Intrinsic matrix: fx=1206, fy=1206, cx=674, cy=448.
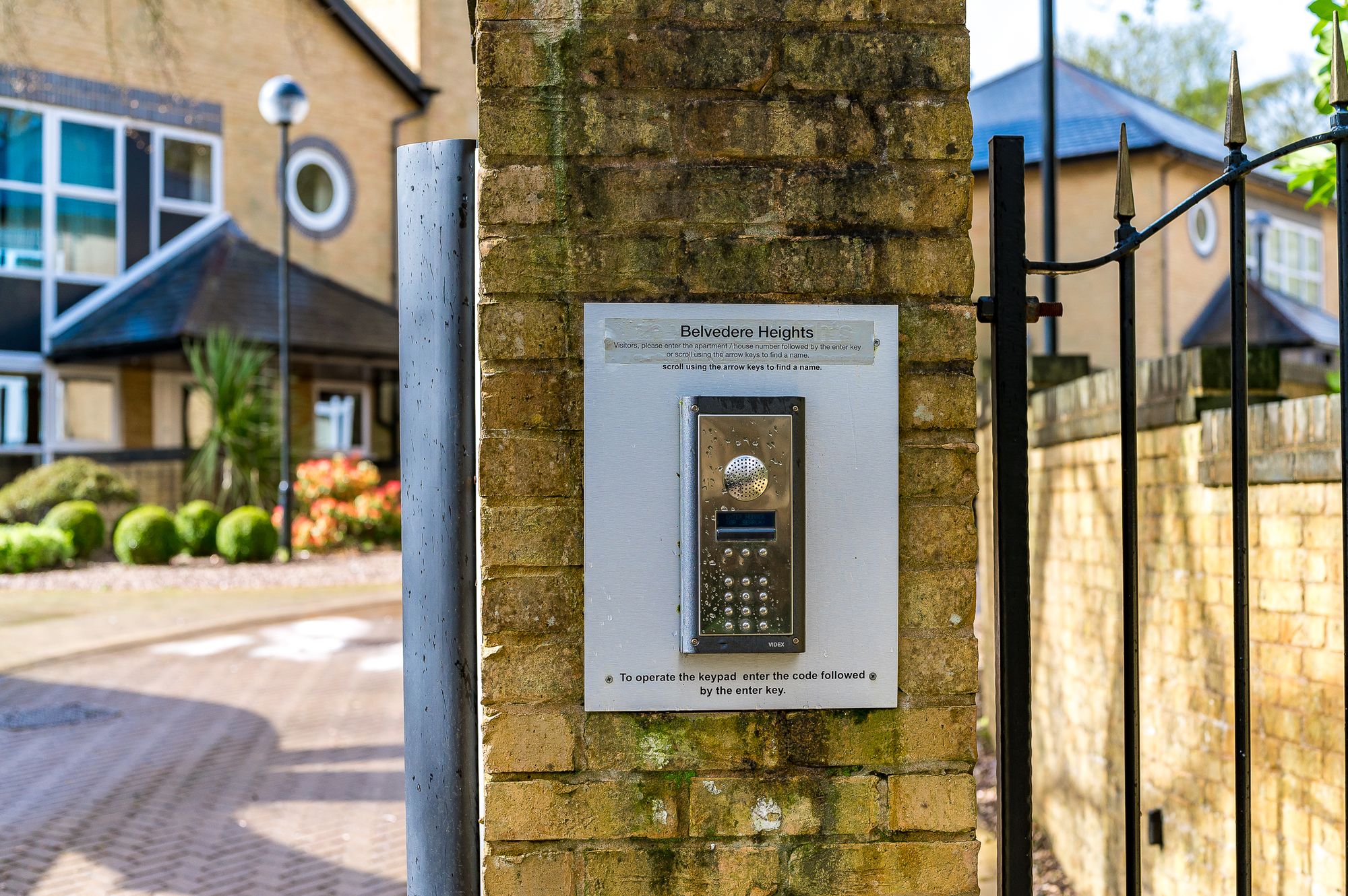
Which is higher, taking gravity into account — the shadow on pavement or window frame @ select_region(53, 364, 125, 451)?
window frame @ select_region(53, 364, 125, 451)

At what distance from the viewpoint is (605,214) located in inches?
82.8

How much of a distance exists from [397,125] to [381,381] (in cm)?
472

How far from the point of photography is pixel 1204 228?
847 inches

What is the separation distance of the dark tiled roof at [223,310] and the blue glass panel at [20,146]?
198cm

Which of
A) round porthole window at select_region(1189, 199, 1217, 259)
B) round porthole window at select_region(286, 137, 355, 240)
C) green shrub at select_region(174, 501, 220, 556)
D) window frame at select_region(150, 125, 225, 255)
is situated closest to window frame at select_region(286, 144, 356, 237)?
round porthole window at select_region(286, 137, 355, 240)

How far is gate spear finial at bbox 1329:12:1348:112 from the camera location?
2.01m

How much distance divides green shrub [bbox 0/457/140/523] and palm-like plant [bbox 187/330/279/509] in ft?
3.69

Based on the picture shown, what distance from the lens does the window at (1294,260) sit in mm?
25094

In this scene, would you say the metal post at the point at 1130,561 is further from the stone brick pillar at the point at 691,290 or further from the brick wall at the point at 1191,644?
the brick wall at the point at 1191,644

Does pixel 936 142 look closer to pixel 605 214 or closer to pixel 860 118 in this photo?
pixel 860 118

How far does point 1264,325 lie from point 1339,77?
72.2ft

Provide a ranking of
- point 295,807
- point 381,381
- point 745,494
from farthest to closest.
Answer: point 381,381, point 295,807, point 745,494

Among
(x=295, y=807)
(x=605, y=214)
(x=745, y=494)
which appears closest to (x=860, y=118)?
(x=605, y=214)

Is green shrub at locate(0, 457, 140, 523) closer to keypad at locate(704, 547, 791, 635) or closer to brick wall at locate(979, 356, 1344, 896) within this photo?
brick wall at locate(979, 356, 1344, 896)
